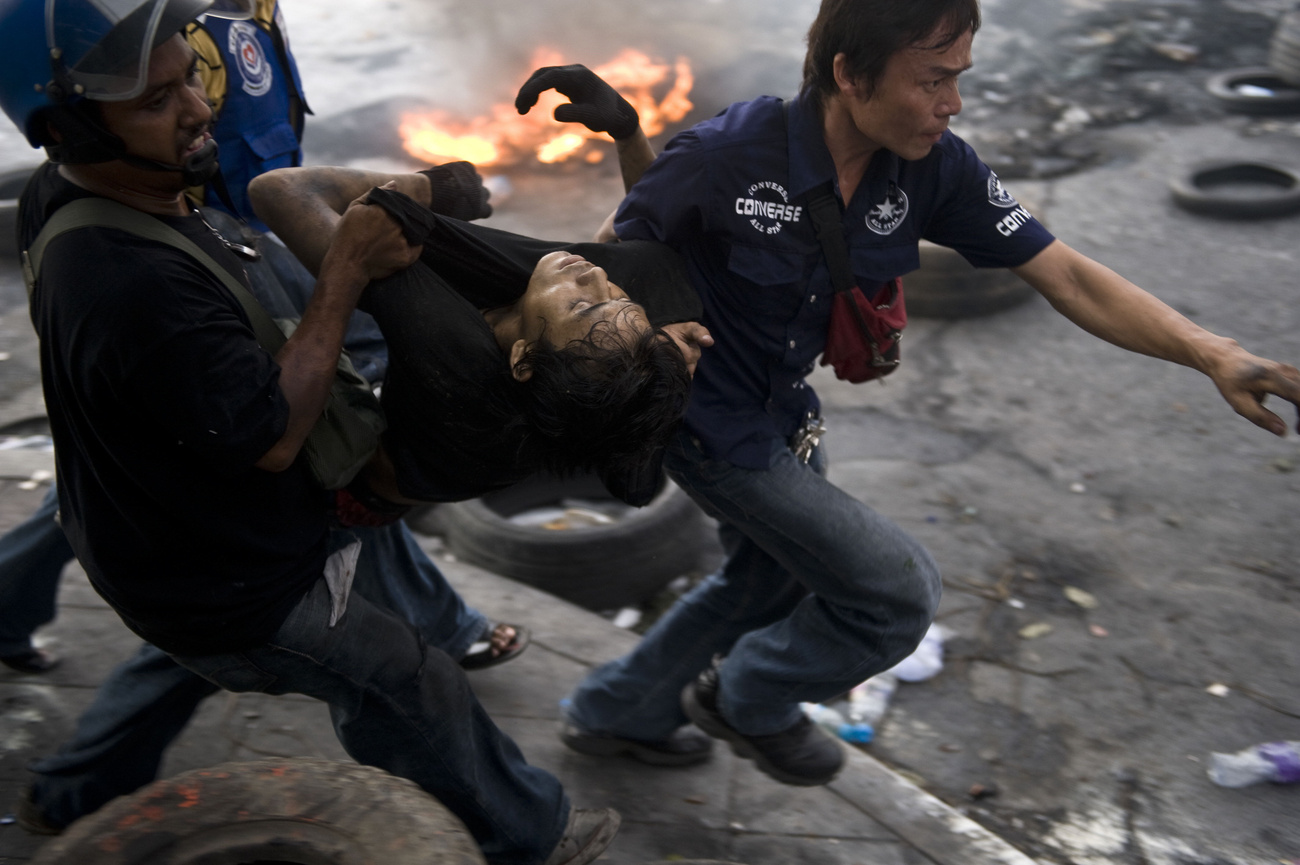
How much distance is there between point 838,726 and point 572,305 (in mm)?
2129

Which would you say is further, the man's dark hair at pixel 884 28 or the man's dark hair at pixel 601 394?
the man's dark hair at pixel 884 28

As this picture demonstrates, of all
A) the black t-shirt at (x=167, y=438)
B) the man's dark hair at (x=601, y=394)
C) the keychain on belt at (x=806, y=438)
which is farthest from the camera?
the keychain on belt at (x=806, y=438)

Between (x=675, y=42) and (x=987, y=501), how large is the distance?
7694 mm

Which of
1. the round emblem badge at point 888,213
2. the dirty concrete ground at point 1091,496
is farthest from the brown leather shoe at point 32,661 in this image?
the round emblem badge at point 888,213

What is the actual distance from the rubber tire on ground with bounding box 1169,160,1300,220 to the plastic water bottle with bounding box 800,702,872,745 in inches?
225

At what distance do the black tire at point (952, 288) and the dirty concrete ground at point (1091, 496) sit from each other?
11cm

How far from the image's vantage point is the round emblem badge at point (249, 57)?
2.86 m

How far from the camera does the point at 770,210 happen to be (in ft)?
8.22

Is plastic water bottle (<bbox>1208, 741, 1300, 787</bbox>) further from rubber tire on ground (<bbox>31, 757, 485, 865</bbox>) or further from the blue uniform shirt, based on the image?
rubber tire on ground (<bbox>31, 757, 485, 865</bbox>)

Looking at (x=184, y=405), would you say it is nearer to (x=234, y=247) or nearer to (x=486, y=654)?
(x=234, y=247)

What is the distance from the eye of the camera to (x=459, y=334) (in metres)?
2.10

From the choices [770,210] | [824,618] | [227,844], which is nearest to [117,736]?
[227,844]

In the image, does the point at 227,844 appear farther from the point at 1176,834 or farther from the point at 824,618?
the point at 1176,834

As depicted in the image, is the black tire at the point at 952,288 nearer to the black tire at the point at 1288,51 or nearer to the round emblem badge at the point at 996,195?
the round emblem badge at the point at 996,195
